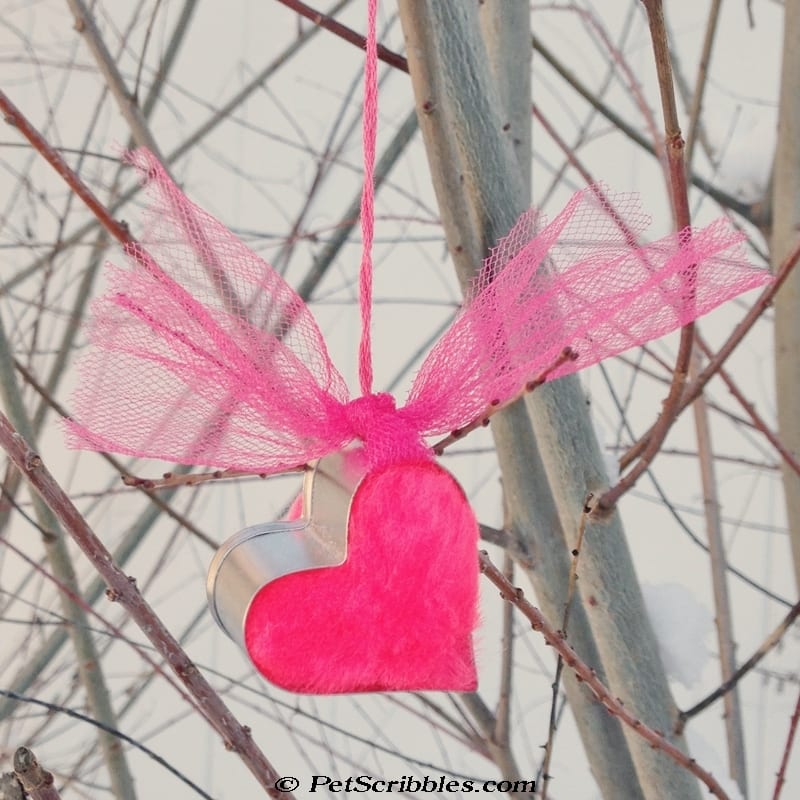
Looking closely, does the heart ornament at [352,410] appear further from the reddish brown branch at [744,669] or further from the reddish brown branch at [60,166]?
the reddish brown branch at [744,669]

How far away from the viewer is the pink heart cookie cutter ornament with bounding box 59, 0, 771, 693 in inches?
15.7

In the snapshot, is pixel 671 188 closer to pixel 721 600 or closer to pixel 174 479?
pixel 174 479

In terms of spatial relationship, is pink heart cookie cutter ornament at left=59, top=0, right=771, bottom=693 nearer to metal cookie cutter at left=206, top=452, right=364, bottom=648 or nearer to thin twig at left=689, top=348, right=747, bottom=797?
metal cookie cutter at left=206, top=452, right=364, bottom=648

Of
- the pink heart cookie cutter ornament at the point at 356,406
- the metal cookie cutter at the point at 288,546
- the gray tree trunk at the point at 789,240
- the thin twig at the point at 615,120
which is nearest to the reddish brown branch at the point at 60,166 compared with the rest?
the pink heart cookie cutter ornament at the point at 356,406

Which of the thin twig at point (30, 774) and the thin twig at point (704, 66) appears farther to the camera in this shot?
the thin twig at point (704, 66)

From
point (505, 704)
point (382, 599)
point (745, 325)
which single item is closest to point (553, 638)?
point (382, 599)

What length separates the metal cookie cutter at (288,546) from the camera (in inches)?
15.2

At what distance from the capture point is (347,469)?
405mm

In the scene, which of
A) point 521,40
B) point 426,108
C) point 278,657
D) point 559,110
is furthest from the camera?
point 559,110

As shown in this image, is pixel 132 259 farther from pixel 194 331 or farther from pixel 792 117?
pixel 792 117

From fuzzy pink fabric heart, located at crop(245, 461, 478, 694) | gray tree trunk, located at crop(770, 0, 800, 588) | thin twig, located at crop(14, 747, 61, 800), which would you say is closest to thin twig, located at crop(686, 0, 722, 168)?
gray tree trunk, located at crop(770, 0, 800, 588)

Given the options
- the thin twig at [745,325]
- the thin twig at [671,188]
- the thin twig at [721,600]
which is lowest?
the thin twig at [671,188]

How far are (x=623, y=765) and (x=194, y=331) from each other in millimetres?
416

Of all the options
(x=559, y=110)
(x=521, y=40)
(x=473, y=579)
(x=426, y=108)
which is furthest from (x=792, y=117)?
(x=559, y=110)
